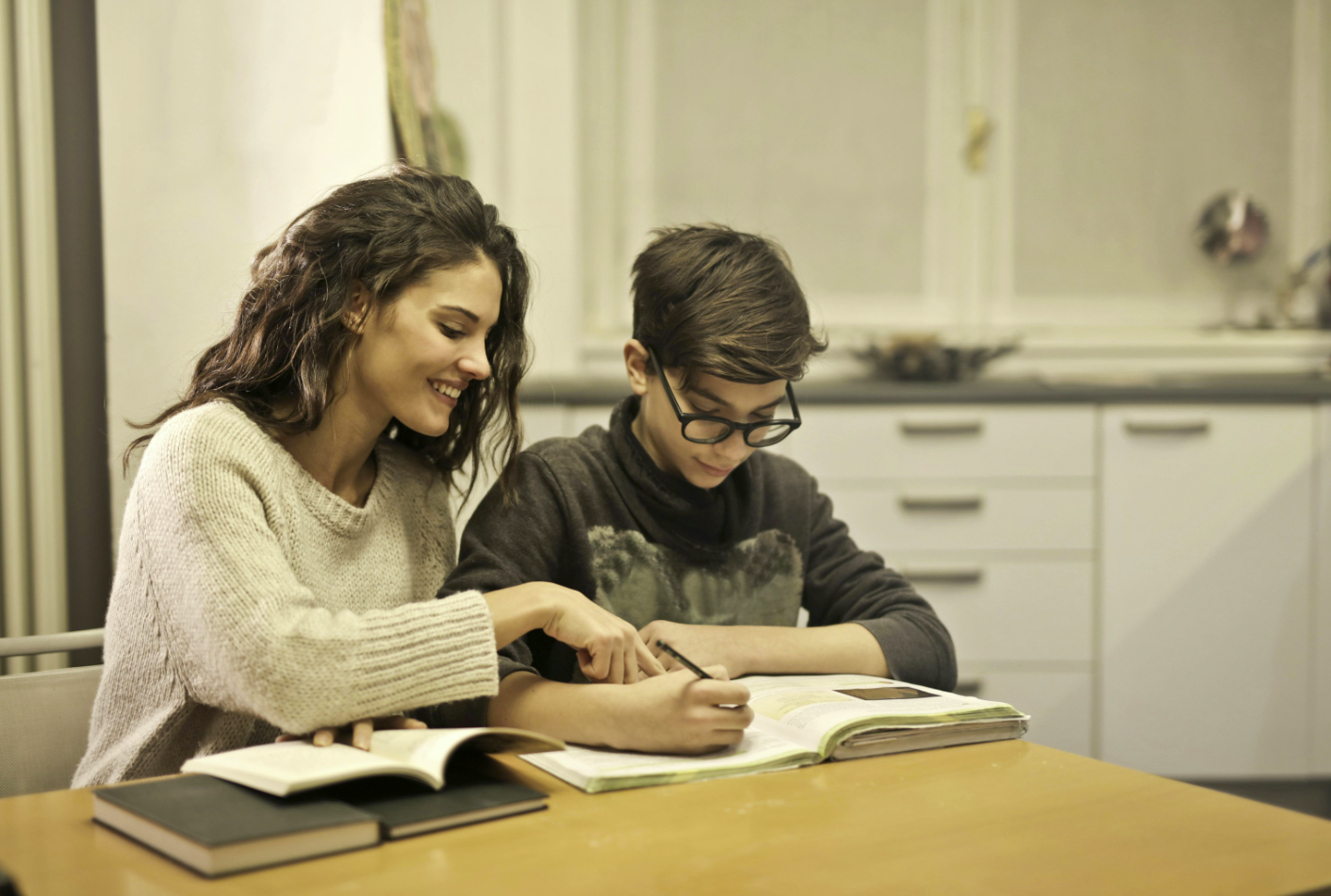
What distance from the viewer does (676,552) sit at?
1295 millimetres

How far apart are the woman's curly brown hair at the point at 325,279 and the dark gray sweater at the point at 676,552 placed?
0.79 ft

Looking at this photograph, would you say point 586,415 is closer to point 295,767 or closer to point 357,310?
point 357,310

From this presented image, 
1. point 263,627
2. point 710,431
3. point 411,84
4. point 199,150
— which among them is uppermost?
point 411,84

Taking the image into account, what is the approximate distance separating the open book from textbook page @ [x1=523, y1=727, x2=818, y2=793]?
0.07 ft

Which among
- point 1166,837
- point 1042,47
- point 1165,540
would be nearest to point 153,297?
point 1166,837

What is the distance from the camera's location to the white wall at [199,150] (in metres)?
1.50

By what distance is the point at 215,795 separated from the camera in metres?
0.69

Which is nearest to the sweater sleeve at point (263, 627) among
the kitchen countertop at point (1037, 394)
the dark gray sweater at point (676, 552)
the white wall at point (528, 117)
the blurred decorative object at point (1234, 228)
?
the dark gray sweater at point (676, 552)

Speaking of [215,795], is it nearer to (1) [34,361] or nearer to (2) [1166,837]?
(2) [1166,837]

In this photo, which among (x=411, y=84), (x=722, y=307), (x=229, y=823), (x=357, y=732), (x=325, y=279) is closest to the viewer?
(x=229, y=823)

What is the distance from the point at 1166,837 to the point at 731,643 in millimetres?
508

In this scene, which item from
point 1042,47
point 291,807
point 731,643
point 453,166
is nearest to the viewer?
point 291,807

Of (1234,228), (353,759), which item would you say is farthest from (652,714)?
(1234,228)

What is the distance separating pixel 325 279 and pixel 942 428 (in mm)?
1805
